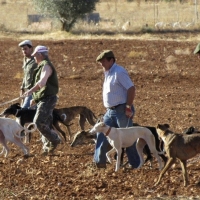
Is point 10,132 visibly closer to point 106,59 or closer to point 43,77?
point 43,77

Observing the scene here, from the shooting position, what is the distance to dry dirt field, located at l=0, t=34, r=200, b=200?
10.9 metres

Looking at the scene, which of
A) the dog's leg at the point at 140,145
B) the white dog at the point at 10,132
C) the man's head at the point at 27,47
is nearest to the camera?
the dog's leg at the point at 140,145

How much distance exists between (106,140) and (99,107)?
324 inches

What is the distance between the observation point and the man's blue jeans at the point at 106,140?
1245cm

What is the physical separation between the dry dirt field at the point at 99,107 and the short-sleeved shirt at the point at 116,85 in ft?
3.78

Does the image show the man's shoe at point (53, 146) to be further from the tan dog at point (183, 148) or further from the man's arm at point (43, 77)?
the tan dog at point (183, 148)

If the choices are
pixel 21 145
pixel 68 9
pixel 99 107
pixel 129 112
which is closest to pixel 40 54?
pixel 21 145

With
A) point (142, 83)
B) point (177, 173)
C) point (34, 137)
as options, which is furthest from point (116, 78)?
point (142, 83)

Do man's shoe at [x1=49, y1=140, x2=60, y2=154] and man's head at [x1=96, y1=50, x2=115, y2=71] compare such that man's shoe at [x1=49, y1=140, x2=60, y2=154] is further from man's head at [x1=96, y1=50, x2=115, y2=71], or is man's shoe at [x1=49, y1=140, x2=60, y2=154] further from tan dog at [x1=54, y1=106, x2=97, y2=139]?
man's head at [x1=96, y1=50, x2=115, y2=71]

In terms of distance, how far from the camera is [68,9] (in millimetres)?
53188

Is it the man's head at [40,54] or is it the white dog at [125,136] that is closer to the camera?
the white dog at [125,136]

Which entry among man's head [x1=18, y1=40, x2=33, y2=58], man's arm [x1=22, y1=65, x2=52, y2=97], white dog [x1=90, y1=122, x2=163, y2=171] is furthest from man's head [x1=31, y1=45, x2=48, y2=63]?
white dog [x1=90, y1=122, x2=163, y2=171]

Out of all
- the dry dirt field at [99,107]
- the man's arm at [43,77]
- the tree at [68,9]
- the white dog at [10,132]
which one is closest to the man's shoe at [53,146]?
A: the dry dirt field at [99,107]

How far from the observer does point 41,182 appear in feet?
38.0
